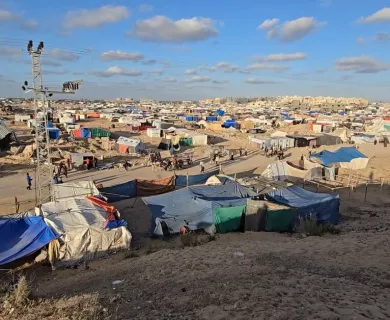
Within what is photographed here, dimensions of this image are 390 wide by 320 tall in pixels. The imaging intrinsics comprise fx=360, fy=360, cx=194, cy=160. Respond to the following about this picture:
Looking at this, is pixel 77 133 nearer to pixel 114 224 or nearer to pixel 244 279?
pixel 114 224

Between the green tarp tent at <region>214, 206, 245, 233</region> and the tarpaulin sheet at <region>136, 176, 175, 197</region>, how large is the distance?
7.59 metres

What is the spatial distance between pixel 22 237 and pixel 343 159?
79.2 ft

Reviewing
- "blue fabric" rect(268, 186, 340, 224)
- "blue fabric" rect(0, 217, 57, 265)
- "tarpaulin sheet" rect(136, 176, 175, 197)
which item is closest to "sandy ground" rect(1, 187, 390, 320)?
"blue fabric" rect(0, 217, 57, 265)

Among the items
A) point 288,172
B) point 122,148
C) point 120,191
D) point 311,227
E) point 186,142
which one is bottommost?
point 186,142

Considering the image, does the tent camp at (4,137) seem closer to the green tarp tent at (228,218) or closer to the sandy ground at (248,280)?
the sandy ground at (248,280)

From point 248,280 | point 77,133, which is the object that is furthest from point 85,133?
point 248,280

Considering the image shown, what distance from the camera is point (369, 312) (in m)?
5.99

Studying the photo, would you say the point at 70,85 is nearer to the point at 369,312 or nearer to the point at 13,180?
the point at 13,180

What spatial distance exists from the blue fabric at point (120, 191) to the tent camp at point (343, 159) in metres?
15.2

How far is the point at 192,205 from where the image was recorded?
14.8 metres

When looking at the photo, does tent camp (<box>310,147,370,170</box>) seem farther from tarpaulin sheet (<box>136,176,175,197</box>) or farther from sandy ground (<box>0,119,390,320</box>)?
sandy ground (<box>0,119,390,320</box>)

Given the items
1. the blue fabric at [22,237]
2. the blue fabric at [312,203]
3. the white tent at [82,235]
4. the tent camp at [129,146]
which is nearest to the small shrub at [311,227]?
the blue fabric at [312,203]

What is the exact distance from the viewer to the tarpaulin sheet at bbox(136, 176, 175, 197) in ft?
67.6

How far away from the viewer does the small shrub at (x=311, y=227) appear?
1362 centimetres
